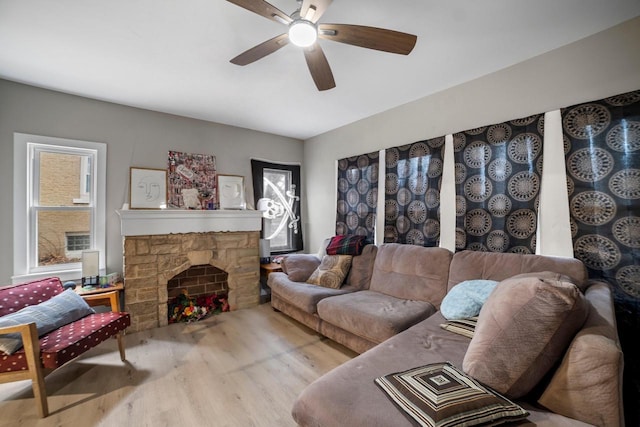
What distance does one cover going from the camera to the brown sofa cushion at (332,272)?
3.09m

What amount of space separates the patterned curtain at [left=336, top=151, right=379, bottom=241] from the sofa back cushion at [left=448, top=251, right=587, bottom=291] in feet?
4.29

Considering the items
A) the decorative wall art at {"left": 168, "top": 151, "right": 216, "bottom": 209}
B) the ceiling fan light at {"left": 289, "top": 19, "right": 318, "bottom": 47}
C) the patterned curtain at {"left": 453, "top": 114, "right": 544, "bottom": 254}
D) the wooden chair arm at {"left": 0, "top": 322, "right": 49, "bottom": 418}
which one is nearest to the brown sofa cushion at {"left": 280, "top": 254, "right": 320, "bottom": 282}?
the decorative wall art at {"left": 168, "top": 151, "right": 216, "bottom": 209}

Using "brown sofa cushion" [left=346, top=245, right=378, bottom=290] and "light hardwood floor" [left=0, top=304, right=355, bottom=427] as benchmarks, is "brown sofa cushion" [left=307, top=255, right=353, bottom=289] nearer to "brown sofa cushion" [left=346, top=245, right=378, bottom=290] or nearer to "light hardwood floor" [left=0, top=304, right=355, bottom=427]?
"brown sofa cushion" [left=346, top=245, right=378, bottom=290]

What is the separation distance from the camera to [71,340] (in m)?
1.82

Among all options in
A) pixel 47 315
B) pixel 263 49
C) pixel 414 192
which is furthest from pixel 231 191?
pixel 414 192

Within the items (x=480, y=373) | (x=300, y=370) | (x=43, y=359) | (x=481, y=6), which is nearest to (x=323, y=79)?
(x=481, y=6)

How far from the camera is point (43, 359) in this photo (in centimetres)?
169

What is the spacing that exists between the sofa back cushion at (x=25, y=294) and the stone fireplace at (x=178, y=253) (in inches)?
25.3

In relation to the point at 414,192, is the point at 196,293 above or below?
below

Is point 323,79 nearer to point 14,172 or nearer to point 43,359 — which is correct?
point 43,359

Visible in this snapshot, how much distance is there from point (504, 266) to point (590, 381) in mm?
1285

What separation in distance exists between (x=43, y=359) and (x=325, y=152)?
149 inches

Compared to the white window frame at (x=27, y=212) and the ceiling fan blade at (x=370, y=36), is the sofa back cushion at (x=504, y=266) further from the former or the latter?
the white window frame at (x=27, y=212)

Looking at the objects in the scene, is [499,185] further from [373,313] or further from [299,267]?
[299,267]
